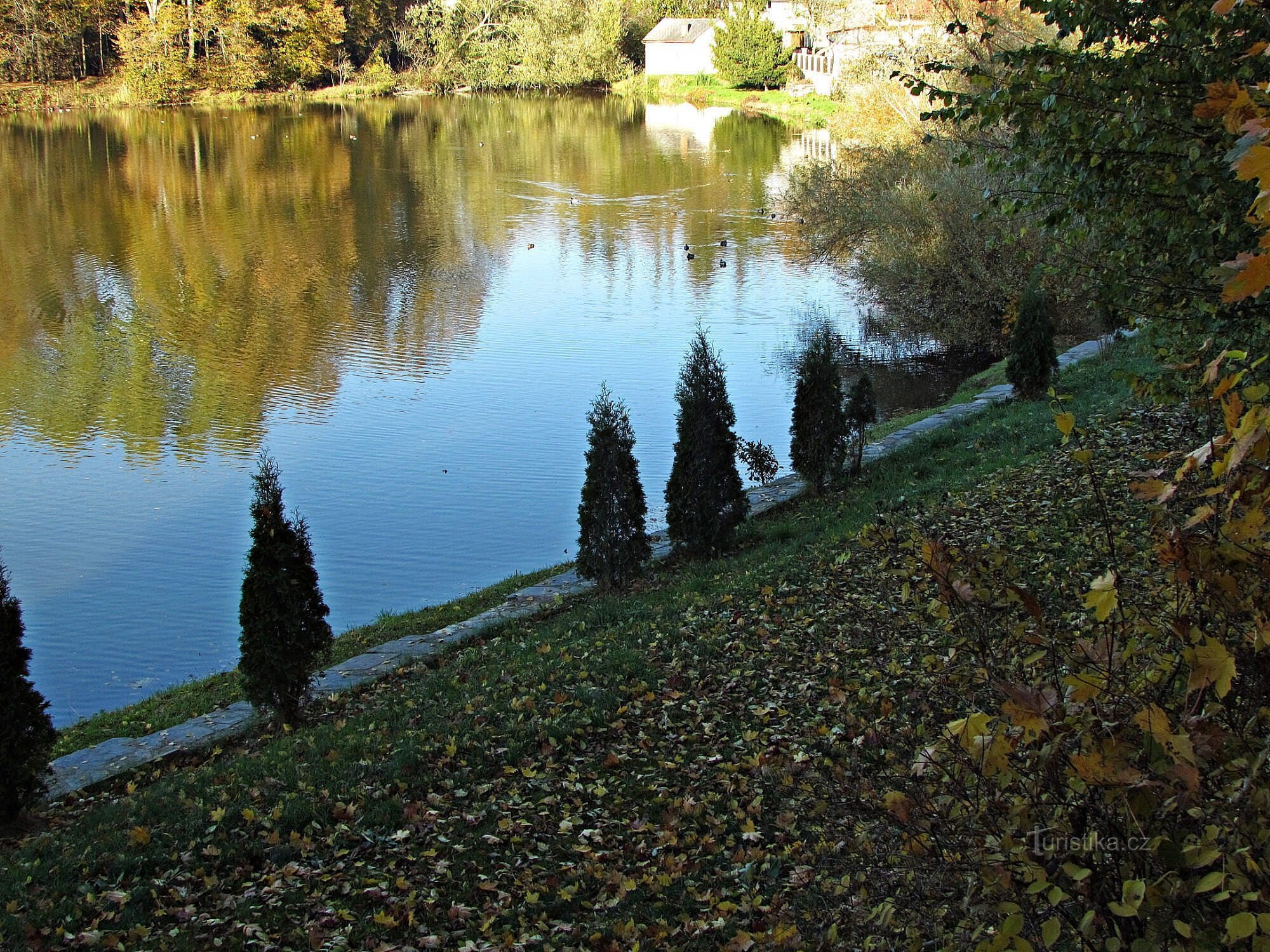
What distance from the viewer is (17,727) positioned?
696 centimetres

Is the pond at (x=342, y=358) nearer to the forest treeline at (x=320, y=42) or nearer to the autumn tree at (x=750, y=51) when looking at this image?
the forest treeline at (x=320, y=42)

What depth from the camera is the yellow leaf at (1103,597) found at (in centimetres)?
225

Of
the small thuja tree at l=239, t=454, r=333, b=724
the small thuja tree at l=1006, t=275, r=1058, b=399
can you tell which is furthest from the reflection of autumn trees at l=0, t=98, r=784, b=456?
the small thuja tree at l=1006, t=275, r=1058, b=399

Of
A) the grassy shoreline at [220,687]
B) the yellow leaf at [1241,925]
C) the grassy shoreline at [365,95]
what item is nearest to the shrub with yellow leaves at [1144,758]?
the yellow leaf at [1241,925]

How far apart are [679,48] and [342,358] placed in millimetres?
65443

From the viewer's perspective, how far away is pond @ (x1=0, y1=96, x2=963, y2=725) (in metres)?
13.3

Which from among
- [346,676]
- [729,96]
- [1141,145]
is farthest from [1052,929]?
[729,96]

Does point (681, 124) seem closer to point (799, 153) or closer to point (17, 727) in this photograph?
point (799, 153)

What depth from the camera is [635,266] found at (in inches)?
1161

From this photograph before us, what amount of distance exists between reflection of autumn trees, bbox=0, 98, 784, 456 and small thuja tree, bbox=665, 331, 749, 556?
29.4ft

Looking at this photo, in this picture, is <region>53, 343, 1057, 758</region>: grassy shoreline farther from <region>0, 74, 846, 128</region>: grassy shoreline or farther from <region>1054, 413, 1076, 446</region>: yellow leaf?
<region>0, 74, 846, 128</region>: grassy shoreline

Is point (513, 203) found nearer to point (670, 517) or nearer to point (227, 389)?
point (227, 389)

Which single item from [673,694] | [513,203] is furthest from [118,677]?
[513,203]

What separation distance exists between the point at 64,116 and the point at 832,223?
164 feet
